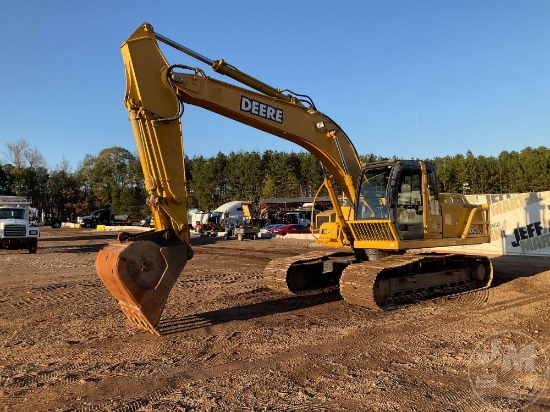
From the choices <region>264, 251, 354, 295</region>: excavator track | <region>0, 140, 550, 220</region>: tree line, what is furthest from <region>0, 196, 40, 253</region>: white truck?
<region>0, 140, 550, 220</region>: tree line

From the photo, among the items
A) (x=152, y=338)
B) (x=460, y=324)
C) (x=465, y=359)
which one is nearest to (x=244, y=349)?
(x=152, y=338)

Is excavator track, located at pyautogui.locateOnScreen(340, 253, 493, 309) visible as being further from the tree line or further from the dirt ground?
the tree line

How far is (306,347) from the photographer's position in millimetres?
6117

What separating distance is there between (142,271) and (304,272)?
4.78 metres

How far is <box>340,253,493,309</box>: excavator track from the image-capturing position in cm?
824

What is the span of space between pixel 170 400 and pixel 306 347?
228 centimetres

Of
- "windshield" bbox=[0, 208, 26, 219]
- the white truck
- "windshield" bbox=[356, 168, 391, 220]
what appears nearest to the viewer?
"windshield" bbox=[356, 168, 391, 220]

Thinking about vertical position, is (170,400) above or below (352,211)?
below

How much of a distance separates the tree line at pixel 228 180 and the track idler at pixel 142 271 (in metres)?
64.5

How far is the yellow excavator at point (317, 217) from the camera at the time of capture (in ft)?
21.4

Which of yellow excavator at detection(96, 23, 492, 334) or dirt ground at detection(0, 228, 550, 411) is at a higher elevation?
yellow excavator at detection(96, 23, 492, 334)

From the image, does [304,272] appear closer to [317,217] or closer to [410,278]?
[317,217]

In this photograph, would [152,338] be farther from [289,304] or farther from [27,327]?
[289,304]

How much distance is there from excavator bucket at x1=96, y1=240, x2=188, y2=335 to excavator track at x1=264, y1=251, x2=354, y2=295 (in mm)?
3603
